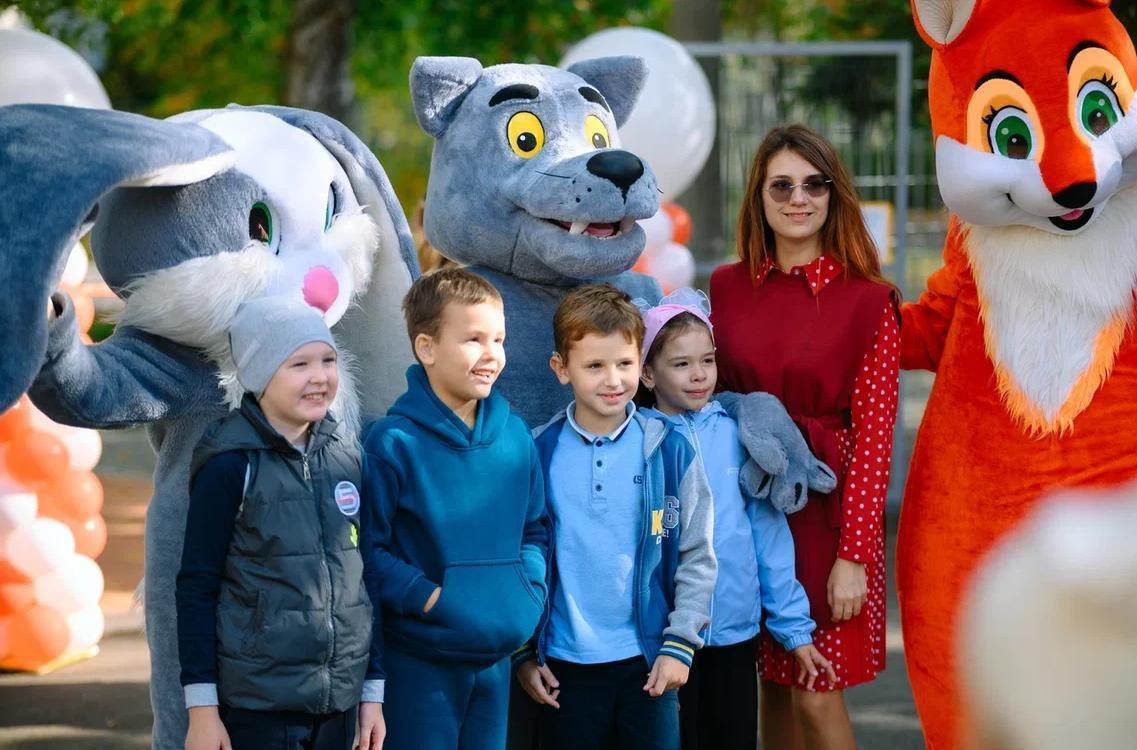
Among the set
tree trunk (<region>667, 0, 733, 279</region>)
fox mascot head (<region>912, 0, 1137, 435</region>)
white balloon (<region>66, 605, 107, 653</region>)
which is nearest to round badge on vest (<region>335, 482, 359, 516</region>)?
fox mascot head (<region>912, 0, 1137, 435</region>)

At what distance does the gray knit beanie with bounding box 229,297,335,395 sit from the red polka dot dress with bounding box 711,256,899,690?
118cm

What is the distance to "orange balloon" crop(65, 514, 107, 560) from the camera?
5944 millimetres

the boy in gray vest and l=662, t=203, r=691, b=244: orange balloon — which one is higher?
l=662, t=203, r=691, b=244: orange balloon

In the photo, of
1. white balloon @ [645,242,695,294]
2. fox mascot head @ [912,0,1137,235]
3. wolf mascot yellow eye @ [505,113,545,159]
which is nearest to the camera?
fox mascot head @ [912,0,1137,235]

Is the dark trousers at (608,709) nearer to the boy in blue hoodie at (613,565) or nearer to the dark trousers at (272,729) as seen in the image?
the boy in blue hoodie at (613,565)

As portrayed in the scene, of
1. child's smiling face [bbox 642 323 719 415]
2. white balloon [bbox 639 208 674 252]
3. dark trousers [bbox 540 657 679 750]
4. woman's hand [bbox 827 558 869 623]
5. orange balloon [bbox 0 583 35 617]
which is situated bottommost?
orange balloon [bbox 0 583 35 617]

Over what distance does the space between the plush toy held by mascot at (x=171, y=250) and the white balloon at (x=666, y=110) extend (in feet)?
12.7

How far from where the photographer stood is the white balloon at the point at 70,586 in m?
5.65

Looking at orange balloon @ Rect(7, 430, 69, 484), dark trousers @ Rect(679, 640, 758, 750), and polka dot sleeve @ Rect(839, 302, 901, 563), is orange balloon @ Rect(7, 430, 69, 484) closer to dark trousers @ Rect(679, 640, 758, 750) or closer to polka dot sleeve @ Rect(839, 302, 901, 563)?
dark trousers @ Rect(679, 640, 758, 750)

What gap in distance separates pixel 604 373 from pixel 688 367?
11.0 inches

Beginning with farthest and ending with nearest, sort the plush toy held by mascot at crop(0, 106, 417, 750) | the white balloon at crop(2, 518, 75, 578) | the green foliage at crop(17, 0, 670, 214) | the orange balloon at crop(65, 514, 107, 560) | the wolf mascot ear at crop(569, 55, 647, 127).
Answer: the green foliage at crop(17, 0, 670, 214), the orange balloon at crop(65, 514, 107, 560), the white balloon at crop(2, 518, 75, 578), the wolf mascot ear at crop(569, 55, 647, 127), the plush toy held by mascot at crop(0, 106, 417, 750)

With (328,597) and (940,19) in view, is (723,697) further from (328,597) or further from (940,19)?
(940,19)

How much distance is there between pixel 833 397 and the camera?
3.64 meters

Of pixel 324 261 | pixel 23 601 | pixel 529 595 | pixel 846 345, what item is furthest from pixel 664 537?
pixel 23 601
